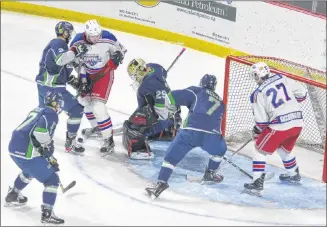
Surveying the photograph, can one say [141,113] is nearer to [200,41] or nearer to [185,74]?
[185,74]

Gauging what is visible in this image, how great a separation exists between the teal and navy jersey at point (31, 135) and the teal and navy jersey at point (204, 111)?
103 centimetres

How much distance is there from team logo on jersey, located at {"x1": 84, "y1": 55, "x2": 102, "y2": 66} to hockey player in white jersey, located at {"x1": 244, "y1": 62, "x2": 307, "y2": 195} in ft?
4.24

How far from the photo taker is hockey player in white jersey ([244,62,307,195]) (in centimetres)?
538

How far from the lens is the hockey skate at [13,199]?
5215mm

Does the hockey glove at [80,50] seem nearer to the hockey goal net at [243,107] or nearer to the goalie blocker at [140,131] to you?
the goalie blocker at [140,131]

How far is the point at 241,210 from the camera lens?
17.3ft

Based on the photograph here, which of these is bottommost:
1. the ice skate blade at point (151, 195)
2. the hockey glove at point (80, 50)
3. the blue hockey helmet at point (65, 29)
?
the ice skate blade at point (151, 195)

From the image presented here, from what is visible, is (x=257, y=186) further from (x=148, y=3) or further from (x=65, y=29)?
(x=148, y=3)

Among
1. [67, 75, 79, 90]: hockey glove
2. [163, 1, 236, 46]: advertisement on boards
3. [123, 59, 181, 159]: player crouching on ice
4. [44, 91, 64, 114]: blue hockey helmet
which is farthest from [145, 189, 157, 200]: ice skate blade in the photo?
[163, 1, 236, 46]: advertisement on boards

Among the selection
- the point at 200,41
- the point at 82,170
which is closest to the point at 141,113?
the point at 82,170

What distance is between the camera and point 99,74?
6121mm

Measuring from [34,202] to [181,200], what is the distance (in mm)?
1005

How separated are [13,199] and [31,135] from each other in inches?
23.0

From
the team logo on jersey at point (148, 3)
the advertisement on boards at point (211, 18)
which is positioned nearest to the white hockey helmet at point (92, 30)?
the advertisement on boards at point (211, 18)
